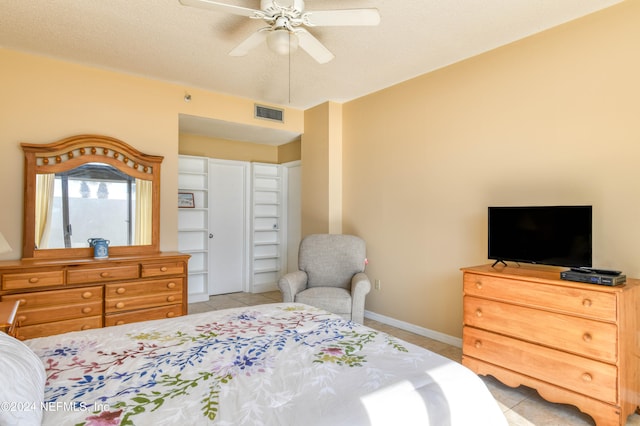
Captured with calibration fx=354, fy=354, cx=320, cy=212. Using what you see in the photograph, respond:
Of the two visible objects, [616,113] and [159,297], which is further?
[159,297]

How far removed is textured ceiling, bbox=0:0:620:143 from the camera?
8.23ft

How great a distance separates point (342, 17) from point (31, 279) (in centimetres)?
310

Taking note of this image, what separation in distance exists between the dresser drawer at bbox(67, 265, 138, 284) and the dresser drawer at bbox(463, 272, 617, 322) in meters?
2.97

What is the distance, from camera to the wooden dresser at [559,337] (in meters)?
2.04

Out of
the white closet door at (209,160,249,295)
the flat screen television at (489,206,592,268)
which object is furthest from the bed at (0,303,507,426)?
the white closet door at (209,160,249,295)

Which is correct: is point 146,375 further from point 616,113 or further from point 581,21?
point 581,21

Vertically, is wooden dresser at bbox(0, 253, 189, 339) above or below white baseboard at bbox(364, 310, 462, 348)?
above

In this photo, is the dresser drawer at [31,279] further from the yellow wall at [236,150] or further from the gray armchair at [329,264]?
the yellow wall at [236,150]

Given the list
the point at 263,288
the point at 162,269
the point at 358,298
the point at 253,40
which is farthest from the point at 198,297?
the point at 253,40

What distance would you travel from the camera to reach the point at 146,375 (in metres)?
1.30

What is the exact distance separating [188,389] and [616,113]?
3.08m

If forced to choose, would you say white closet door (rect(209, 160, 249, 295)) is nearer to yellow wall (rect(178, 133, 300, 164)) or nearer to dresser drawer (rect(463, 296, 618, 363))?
yellow wall (rect(178, 133, 300, 164))

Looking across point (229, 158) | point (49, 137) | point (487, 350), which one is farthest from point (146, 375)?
point (229, 158)

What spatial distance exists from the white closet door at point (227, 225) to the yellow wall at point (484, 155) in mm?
1854
